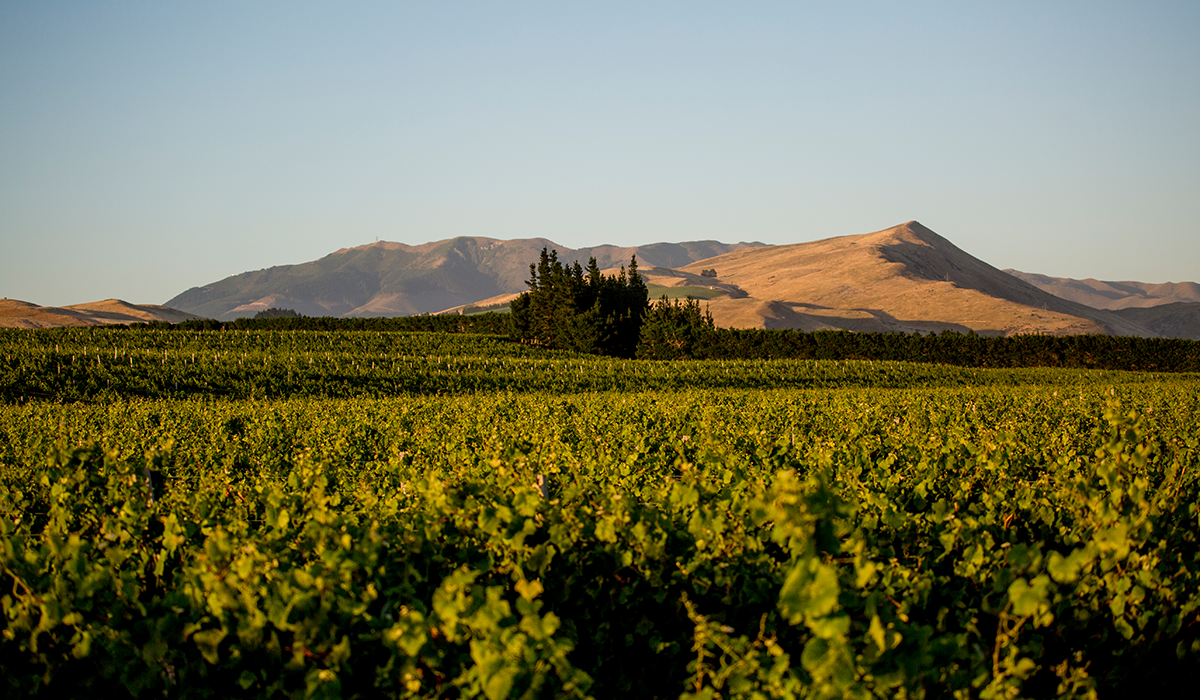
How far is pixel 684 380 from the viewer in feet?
89.2

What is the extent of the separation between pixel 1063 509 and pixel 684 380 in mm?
22663

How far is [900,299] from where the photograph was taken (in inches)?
5217

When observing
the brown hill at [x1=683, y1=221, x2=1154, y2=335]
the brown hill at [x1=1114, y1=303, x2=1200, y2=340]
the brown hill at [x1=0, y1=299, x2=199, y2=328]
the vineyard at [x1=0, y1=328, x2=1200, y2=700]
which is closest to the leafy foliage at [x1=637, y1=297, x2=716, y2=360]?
the vineyard at [x1=0, y1=328, x2=1200, y2=700]

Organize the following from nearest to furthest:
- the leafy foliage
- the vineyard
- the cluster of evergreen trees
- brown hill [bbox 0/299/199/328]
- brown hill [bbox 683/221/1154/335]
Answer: the vineyard
the leafy foliage
the cluster of evergreen trees
brown hill [bbox 0/299/199/328]
brown hill [bbox 683/221/1154/335]

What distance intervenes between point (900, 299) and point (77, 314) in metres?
144

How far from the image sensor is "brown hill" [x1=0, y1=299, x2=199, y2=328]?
89312mm

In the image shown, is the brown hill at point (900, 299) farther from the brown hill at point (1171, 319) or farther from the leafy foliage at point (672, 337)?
the leafy foliage at point (672, 337)

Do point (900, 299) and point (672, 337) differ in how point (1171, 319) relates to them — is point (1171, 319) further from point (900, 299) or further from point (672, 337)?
point (672, 337)

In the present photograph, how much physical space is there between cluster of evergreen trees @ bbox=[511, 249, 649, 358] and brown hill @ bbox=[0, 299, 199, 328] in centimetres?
4388

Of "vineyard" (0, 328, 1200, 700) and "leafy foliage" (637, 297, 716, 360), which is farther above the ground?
"leafy foliage" (637, 297, 716, 360)

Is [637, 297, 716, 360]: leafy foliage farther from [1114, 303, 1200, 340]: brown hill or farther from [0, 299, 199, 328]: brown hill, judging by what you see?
[1114, 303, 1200, 340]: brown hill

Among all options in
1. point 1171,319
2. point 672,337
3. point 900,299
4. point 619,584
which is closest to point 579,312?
point 672,337

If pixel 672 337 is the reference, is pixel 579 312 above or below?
above

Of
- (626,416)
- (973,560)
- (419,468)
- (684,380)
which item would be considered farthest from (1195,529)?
(684,380)
